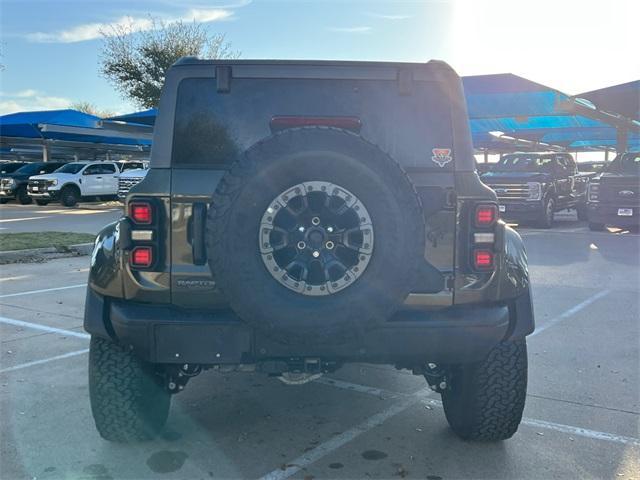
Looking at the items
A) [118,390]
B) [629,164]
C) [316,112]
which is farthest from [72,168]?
[316,112]

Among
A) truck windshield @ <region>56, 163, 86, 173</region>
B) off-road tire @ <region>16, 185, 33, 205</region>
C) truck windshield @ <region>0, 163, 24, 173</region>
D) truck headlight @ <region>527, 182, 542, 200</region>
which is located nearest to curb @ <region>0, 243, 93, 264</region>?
truck headlight @ <region>527, 182, 542, 200</region>

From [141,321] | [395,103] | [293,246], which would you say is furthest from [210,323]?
[395,103]

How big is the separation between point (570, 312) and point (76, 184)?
69.0ft

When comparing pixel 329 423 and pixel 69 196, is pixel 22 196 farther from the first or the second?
pixel 329 423

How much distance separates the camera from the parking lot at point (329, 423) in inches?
120

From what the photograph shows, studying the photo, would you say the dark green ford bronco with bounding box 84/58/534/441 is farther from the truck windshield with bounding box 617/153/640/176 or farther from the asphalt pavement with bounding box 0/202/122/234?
the truck windshield with bounding box 617/153/640/176

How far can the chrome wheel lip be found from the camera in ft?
8.54

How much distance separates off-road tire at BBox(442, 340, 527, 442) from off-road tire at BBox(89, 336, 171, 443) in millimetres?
1680

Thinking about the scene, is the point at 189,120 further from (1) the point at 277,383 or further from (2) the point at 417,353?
(1) the point at 277,383

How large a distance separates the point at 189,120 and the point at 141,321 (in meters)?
1.00

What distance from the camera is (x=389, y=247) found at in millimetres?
2592

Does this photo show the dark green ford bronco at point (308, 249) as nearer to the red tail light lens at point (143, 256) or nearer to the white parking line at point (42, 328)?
the red tail light lens at point (143, 256)

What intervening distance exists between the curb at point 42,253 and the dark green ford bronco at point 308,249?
24.9ft

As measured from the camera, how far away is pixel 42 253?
33.8ft
